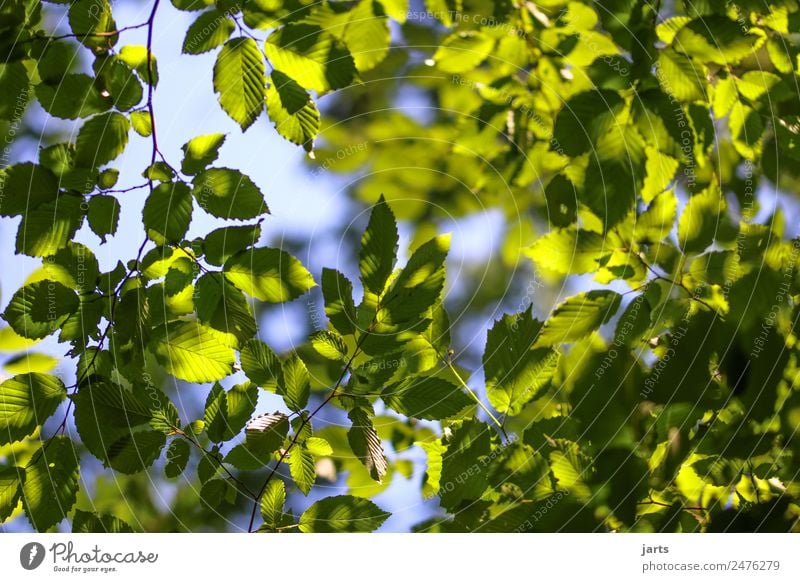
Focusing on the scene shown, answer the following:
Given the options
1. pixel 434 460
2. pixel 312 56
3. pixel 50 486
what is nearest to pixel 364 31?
pixel 312 56

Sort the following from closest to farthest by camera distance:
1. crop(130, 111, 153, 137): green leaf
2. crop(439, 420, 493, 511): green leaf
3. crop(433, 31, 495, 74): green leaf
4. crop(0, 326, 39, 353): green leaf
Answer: crop(439, 420, 493, 511): green leaf → crop(130, 111, 153, 137): green leaf → crop(0, 326, 39, 353): green leaf → crop(433, 31, 495, 74): green leaf

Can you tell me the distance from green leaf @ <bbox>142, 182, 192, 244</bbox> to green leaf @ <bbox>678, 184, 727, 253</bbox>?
2.24ft

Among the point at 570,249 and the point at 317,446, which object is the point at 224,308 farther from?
the point at 570,249

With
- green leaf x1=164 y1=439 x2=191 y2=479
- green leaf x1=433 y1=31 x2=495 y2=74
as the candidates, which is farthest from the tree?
green leaf x1=433 y1=31 x2=495 y2=74

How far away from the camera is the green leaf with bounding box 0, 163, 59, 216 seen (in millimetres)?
925

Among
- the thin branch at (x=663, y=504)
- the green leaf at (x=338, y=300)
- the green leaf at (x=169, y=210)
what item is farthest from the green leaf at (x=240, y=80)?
the thin branch at (x=663, y=504)

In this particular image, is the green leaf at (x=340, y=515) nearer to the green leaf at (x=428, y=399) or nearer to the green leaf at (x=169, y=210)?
the green leaf at (x=428, y=399)

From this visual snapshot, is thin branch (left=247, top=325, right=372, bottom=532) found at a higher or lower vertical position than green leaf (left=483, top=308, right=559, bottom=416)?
lower

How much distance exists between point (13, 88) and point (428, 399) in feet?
2.37

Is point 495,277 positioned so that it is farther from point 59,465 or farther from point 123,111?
point 59,465

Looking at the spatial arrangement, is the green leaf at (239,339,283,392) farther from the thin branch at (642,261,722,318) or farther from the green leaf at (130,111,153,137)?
the thin branch at (642,261,722,318)

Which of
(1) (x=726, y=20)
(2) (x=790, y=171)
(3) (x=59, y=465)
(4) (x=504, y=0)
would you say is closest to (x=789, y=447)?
(2) (x=790, y=171)

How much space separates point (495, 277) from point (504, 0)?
0.57 metres

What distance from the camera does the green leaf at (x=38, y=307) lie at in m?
0.90
